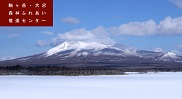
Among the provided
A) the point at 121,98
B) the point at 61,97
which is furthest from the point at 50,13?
the point at 121,98

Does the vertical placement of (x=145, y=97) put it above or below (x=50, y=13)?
below

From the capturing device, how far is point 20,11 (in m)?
A: 19.9

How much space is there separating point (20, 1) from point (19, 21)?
3.18ft

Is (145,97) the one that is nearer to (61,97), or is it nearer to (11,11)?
(61,97)

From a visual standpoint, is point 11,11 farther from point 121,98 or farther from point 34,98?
point 121,98

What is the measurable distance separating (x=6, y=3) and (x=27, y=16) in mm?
1418

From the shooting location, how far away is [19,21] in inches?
784

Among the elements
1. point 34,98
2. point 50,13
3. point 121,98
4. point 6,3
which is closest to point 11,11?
point 6,3

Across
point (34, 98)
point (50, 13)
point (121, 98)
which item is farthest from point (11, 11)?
point (121, 98)

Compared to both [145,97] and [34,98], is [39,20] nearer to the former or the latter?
[34,98]

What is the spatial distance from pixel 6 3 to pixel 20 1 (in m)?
0.88

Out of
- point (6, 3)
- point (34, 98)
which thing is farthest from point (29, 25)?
point (34, 98)

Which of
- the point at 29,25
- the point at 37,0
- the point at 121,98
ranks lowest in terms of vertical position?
the point at 121,98

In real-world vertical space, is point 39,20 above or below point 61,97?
above
